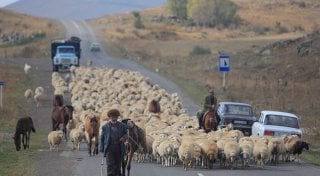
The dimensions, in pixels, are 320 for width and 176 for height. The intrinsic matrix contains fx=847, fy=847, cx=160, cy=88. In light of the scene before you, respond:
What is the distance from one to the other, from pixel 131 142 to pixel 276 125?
9460 millimetres

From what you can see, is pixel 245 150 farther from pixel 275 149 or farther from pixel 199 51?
pixel 199 51

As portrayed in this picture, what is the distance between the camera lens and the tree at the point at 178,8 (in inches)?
5595

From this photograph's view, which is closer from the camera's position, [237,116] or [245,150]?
[245,150]

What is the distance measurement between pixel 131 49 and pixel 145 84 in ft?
159

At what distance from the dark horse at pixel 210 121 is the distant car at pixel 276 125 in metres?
1.45

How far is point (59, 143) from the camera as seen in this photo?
2725cm

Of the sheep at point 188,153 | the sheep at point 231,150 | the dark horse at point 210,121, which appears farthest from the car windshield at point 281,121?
the sheep at point 188,153

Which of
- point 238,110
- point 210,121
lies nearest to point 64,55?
point 238,110

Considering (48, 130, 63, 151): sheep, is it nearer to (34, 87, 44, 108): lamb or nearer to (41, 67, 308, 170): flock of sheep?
(41, 67, 308, 170): flock of sheep

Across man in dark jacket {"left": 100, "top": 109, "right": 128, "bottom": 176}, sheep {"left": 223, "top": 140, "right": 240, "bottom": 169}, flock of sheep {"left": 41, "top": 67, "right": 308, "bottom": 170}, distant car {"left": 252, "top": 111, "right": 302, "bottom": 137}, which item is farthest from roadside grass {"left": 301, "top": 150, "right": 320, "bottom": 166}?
man in dark jacket {"left": 100, "top": 109, "right": 128, "bottom": 176}

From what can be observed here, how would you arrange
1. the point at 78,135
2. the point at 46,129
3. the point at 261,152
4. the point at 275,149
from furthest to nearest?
the point at 46,129, the point at 78,135, the point at 275,149, the point at 261,152

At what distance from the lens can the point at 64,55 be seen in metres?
66.9

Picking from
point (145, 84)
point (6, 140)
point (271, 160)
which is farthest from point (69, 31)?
point (271, 160)

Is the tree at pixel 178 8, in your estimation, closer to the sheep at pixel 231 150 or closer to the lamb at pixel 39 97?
the lamb at pixel 39 97
